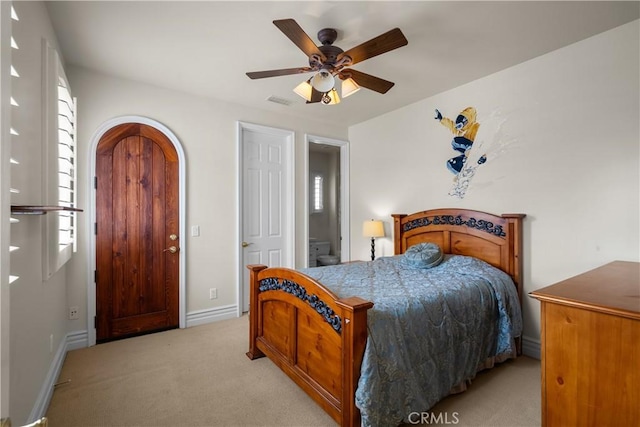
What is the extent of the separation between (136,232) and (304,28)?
8.48 ft

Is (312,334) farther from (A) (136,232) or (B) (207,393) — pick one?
(A) (136,232)

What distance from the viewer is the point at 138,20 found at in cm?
219

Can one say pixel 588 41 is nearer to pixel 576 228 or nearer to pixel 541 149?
pixel 541 149

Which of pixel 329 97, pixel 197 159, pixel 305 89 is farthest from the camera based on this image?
pixel 197 159

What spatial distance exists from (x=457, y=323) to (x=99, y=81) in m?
3.86

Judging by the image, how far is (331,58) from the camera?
219cm

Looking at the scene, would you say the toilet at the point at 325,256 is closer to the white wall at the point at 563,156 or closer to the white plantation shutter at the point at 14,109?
the white wall at the point at 563,156

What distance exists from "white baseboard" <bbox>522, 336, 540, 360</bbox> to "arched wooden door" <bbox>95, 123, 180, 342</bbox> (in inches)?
139

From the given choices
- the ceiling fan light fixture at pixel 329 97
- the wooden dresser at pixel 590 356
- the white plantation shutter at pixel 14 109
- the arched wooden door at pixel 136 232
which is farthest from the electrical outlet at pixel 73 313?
the wooden dresser at pixel 590 356

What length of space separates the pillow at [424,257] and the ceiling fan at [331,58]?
5.20 feet

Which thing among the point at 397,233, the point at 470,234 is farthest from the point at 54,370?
the point at 470,234

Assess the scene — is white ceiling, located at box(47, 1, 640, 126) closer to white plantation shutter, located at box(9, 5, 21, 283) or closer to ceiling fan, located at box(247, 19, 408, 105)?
ceiling fan, located at box(247, 19, 408, 105)

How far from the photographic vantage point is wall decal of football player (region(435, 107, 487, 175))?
127 inches

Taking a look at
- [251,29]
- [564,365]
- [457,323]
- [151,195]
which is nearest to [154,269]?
[151,195]
